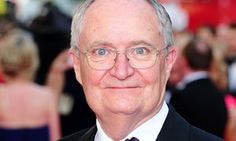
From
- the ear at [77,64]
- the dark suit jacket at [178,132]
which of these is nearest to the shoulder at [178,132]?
the dark suit jacket at [178,132]

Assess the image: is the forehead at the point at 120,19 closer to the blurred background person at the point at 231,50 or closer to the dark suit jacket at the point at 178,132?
the dark suit jacket at the point at 178,132

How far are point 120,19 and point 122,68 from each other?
174 millimetres

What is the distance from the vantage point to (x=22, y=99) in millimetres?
6242

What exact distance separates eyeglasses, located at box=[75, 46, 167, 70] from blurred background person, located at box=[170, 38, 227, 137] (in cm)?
320

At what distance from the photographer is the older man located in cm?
250

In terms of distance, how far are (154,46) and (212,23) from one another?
9.93 metres

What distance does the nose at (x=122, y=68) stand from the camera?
8.13 ft

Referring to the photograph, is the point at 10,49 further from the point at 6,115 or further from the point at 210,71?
the point at 210,71

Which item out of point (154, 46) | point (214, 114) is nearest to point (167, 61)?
point (154, 46)

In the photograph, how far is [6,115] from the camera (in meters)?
6.23

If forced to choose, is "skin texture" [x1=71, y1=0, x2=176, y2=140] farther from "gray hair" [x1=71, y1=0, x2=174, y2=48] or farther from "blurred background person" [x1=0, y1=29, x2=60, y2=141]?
"blurred background person" [x1=0, y1=29, x2=60, y2=141]

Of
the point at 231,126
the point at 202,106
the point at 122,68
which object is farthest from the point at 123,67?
the point at 231,126

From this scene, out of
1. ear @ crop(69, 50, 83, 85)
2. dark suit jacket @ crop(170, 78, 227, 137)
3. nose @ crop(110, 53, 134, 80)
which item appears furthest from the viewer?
dark suit jacket @ crop(170, 78, 227, 137)

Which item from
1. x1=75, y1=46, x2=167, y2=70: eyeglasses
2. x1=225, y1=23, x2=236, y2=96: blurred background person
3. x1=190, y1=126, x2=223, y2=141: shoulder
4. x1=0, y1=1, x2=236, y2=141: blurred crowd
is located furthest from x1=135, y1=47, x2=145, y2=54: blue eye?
x1=225, y1=23, x2=236, y2=96: blurred background person
